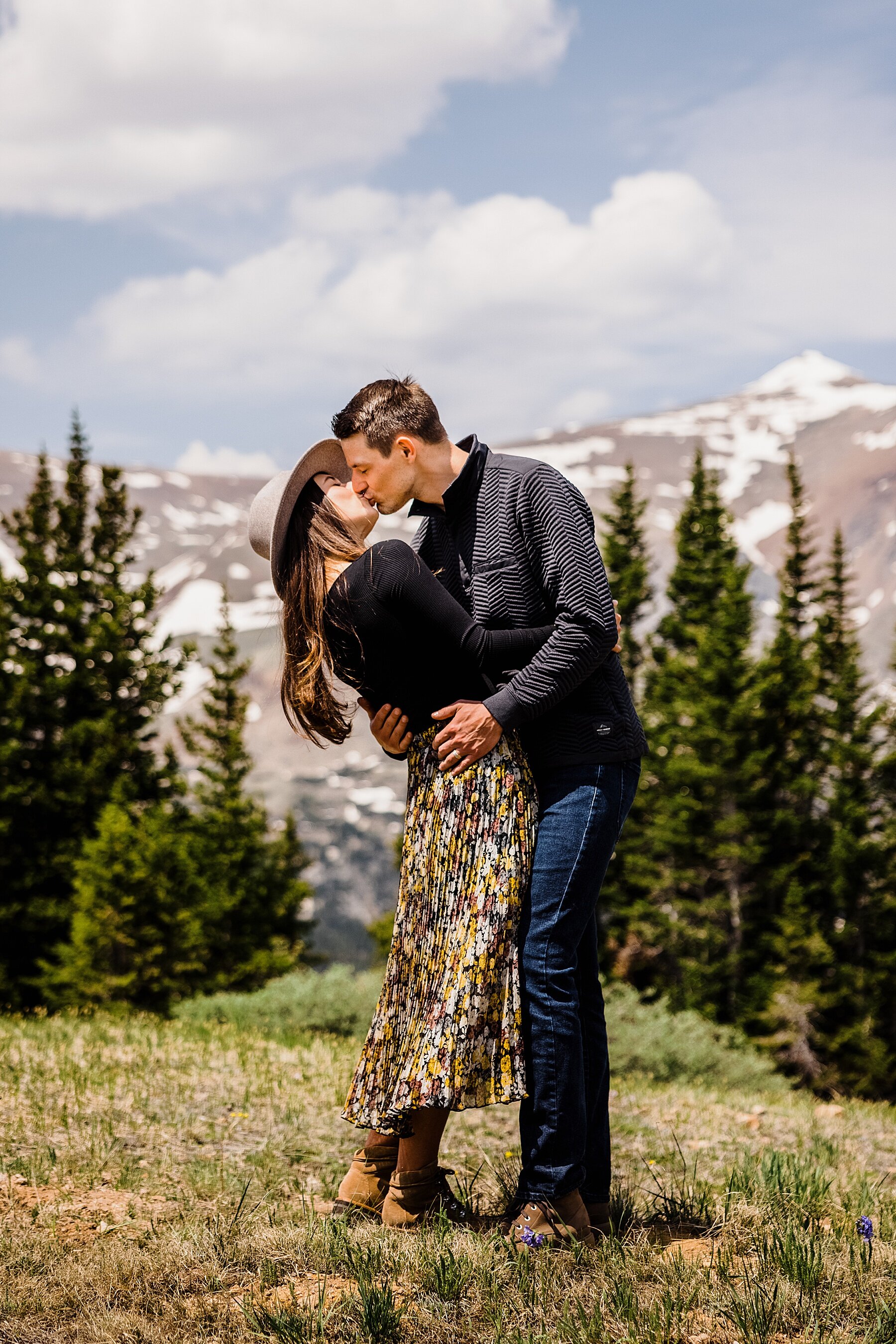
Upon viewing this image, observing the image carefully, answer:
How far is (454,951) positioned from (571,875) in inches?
16.8

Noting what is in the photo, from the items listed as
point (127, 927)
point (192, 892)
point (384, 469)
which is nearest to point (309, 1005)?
point (384, 469)

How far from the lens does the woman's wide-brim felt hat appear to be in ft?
11.5

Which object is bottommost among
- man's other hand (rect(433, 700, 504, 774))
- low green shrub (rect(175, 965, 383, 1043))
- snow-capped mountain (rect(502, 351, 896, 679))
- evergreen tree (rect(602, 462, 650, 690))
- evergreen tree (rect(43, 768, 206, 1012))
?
evergreen tree (rect(43, 768, 206, 1012))

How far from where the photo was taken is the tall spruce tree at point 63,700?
44781 millimetres

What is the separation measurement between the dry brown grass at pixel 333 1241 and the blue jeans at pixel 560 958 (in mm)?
274

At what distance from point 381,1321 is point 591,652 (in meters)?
1.83

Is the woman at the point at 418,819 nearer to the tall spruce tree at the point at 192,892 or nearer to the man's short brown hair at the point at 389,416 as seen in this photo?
the man's short brown hair at the point at 389,416

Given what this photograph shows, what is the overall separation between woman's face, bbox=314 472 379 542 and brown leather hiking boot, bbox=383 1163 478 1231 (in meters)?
2.03

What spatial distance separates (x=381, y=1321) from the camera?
8.96 ft

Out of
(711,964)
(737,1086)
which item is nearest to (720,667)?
(711,964)

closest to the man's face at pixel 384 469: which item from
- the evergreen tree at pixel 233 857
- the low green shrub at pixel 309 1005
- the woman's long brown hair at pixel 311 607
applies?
the woman's long brown hair at pixel 311 607

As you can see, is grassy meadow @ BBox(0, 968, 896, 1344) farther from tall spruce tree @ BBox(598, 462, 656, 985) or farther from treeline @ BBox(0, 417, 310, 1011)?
tall spruce tree @ BBox(598, 462, 656, 985)

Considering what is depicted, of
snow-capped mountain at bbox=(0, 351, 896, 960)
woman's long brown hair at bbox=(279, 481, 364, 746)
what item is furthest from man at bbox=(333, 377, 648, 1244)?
snow-capped mountain at bbox=(0, 351, 896, 960)

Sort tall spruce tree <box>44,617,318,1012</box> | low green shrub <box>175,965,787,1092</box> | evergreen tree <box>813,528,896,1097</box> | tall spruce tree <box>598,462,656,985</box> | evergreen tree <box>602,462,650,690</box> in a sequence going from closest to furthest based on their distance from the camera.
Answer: low green shrub <box>175,965,787,1092</box> → tall spruce tree <box>44,617,318,1012</box> → evergreen tree <box>813,528,896,1097</box> → tall spruce tree <box>598,462,656,985</box> → evergreen tree <box>602,462,650,690</box>
